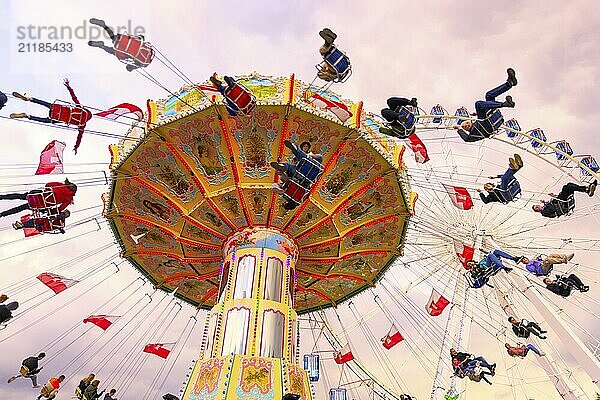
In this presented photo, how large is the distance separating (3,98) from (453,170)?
53.7 ft

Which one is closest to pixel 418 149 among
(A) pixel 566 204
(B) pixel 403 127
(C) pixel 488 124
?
(C) pixel 488 124

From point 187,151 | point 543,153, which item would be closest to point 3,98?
point 187,151

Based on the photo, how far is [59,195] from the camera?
1294cm

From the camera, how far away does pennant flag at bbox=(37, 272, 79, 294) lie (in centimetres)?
1445

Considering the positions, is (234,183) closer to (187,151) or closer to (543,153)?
(187,151)

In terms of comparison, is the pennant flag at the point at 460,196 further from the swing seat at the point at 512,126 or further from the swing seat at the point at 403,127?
the swing seat at the point at 512,126

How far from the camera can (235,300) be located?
13.6 meters

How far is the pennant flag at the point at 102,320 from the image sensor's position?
626 inches

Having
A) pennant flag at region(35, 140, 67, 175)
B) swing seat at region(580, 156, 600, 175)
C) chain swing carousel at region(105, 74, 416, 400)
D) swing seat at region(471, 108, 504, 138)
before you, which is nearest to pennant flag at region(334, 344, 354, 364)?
chain swing carousel at region(105, 74, 416, 400)

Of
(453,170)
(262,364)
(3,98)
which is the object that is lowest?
(262,364)

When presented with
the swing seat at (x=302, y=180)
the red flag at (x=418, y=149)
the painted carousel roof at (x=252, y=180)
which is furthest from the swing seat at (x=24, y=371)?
the red flag at (x=418, y=149)

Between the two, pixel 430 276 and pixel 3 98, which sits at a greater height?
pixel 430 276

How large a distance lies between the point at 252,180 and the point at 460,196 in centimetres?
655

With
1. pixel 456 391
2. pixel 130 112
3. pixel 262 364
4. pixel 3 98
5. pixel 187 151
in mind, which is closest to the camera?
pixel 3 98
